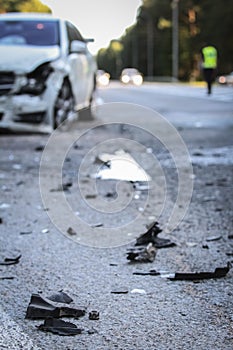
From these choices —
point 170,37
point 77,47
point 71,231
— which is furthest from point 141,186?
point 170,37

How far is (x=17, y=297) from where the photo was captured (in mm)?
3293

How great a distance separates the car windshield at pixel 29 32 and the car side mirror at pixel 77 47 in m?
0.32

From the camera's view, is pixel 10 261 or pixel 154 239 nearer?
pixel 10 261

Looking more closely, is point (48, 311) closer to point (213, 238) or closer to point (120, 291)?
point (120, 291)

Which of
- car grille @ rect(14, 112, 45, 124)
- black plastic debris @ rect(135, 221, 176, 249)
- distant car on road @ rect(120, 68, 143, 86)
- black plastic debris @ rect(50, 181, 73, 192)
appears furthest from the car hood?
distant car on road @ rect(120, 68, 143, 86)

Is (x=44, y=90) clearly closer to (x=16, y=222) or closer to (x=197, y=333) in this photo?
(x=16, y=222)

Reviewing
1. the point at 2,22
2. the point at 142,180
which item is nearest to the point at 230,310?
the point at 142,180

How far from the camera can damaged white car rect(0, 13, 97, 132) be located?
10.1 m

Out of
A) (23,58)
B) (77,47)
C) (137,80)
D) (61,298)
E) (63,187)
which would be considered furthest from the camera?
(137,80)

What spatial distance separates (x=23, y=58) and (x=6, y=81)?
0.40 m

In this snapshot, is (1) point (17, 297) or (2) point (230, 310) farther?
(1) point (17, 297)

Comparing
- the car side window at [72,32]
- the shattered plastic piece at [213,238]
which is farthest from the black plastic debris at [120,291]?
the car side window at [72,32]

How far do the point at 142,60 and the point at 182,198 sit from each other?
106 metres

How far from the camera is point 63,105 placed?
1092cm
